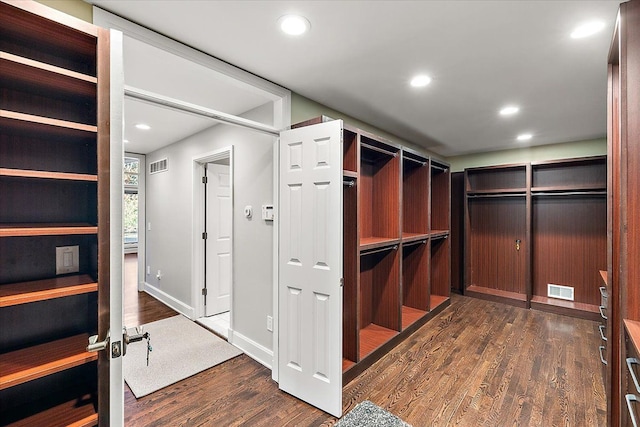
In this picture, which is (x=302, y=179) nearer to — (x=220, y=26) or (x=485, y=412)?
(x=220, y=26)

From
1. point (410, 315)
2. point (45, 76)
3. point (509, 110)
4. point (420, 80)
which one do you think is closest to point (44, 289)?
point (45, 76)

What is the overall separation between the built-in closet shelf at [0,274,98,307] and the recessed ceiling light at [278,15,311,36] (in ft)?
5.21

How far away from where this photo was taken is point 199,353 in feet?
9.85

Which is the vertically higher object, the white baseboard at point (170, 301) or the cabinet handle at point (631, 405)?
the cabinet handle at point (631, 405)

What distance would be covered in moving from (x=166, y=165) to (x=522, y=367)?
5158 mm

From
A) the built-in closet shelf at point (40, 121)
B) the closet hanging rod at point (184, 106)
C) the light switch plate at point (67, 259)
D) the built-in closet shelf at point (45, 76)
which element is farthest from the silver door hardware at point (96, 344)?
the closet hanging rod at point (184, 106)

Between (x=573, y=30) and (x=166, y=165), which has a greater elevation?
(x=573, y=30)

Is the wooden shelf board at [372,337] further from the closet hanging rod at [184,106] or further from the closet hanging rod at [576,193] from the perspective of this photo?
the closet hanging rod at [576,193]

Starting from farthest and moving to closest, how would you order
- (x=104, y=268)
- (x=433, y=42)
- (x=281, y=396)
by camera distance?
1. (x=281, y=396)
2. (x=433, y=42)
3. (x=104, y=268)

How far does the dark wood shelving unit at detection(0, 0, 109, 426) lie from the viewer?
106 cm

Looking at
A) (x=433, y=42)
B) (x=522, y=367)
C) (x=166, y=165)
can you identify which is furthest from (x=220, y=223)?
(x=522, y=367)

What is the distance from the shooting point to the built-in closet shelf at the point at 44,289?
1.02 meters

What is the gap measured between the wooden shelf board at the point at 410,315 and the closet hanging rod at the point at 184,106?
2.60m

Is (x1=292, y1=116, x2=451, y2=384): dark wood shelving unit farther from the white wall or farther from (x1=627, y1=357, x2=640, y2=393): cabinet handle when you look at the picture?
(x1=627, y1=357, x2=640, y2=393): cabinet handle
